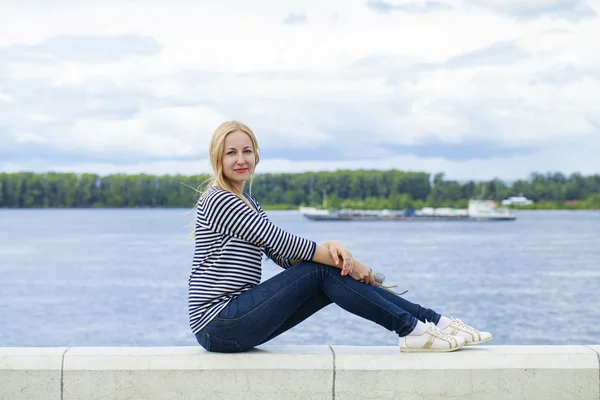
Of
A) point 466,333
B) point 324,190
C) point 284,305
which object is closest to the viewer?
point 284,305

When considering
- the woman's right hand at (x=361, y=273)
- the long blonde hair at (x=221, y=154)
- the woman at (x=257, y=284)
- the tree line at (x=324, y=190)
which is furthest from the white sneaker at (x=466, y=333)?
the tree line at (x=324, y=190)

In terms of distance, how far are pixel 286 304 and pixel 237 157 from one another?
84 centimetres

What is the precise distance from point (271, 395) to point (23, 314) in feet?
86.9

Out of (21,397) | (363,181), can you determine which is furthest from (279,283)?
(363,181)

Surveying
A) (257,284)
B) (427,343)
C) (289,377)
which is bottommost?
(289,377)

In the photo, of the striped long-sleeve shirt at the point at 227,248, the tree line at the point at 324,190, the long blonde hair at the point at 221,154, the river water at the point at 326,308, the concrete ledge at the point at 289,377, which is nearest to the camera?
the concrete ledge at the point at 289,377

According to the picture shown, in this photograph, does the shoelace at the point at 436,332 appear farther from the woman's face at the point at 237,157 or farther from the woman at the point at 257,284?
the woman's face at the point at 237,157

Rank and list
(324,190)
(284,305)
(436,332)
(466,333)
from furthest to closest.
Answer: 1. (324,190)
2. (466,333)
3. (436,332)
4. (284,305)

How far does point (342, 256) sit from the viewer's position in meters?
4.28

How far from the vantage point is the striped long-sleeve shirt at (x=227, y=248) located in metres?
4.33

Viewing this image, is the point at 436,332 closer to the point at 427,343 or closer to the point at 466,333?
the point at 427,343

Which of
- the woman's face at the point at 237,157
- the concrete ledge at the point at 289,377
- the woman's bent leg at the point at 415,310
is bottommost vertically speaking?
the concrete ledge at the point at 289,377

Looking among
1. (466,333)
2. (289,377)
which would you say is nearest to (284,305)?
(289,377)

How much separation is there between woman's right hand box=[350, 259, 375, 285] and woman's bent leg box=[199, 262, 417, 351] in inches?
1.2
